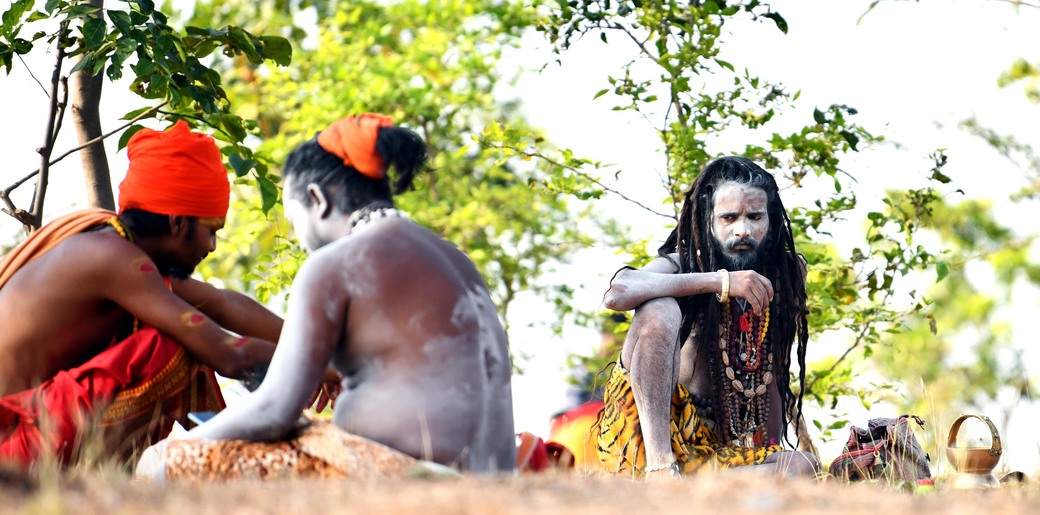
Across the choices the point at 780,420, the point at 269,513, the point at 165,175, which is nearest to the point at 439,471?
the point at 269,513

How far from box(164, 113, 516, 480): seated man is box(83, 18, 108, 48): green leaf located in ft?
6.33

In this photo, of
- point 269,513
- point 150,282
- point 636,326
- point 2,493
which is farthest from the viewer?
point 636,326

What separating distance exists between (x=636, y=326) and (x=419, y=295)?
6.04ft

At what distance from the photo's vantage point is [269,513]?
2518mm

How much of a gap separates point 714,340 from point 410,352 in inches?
85.6

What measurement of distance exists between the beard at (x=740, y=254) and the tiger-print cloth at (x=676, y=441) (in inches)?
22.1

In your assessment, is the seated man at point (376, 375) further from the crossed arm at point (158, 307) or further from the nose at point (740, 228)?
the nose at point (740, 228)

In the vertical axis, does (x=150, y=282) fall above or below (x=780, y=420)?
above

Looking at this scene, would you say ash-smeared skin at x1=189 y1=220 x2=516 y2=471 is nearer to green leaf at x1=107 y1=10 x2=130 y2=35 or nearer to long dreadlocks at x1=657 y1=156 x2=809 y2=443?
green leaf at x1=107 y1=10 x2=130 y2=35

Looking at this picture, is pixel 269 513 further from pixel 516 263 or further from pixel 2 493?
pixel 516 263

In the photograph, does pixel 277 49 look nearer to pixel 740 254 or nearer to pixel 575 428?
pixel 740 254

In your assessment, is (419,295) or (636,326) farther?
(636,326)

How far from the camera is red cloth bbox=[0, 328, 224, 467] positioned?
405cm

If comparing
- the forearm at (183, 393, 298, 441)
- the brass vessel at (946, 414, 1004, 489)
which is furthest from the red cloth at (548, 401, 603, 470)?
the forearm at (183, 393, 298, 441)
